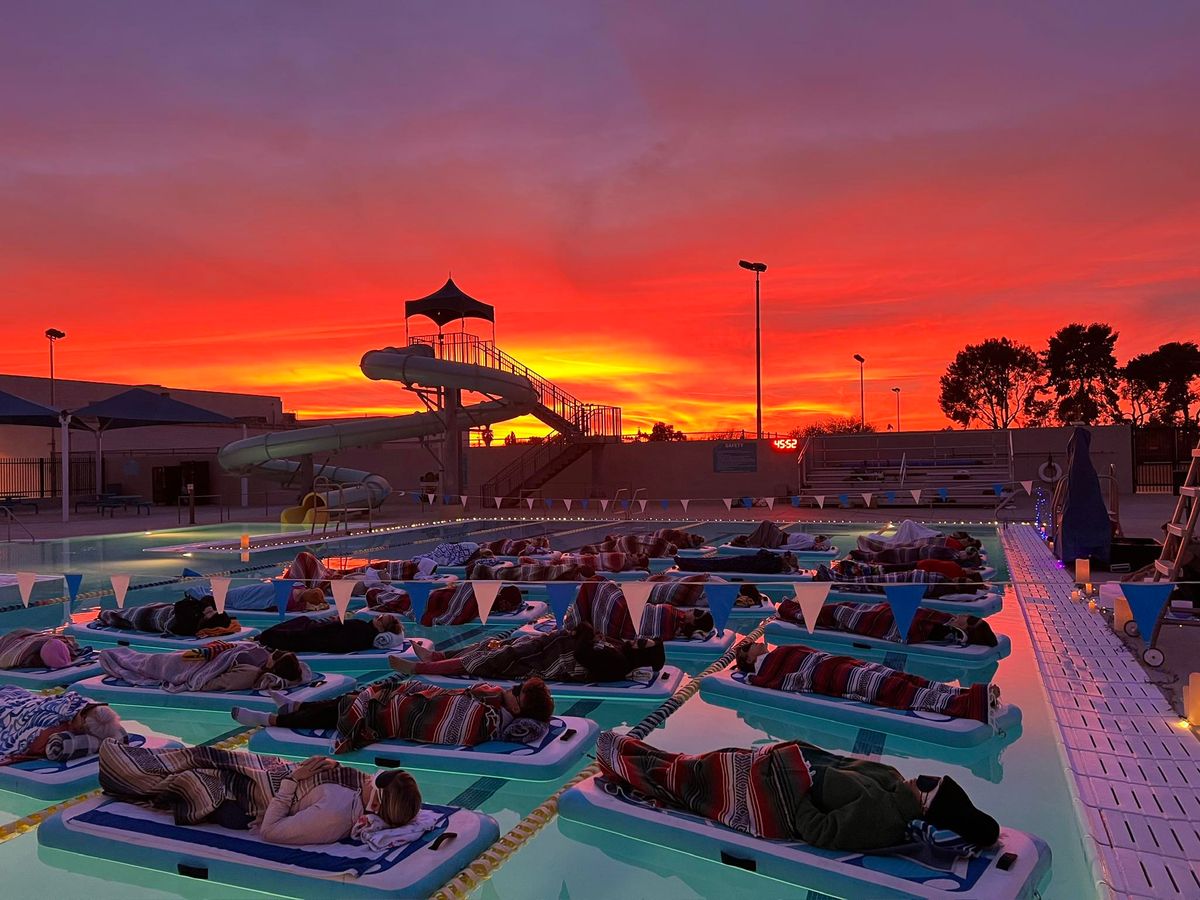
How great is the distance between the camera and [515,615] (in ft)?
29.9

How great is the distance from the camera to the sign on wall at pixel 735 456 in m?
28.8

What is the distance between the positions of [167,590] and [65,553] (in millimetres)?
5848

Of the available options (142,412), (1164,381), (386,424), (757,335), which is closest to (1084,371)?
(1164,381)

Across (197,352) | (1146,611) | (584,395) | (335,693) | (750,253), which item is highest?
(750,253)

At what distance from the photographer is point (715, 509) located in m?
25.3

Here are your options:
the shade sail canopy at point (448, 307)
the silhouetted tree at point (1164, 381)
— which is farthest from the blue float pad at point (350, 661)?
the silhouetted tree at point (1164, 381)

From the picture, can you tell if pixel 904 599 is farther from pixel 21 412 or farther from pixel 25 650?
pixel 21 412

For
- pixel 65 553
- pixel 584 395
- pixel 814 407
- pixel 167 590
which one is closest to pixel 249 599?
pixel 167 590

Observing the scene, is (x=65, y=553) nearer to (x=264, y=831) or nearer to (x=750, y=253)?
(x=264, y=831)

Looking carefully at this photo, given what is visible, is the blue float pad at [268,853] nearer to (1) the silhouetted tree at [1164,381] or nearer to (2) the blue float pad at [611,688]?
(2) the blue float pad at [611,688]

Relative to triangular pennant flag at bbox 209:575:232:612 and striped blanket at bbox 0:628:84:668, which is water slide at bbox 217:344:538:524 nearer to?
triangular pennant flag at bbox 209:575:232:612

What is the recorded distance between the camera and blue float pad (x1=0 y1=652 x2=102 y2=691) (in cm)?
661

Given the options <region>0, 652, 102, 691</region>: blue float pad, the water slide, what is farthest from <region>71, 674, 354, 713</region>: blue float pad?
the water slide

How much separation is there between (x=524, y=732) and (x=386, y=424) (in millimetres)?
22302
